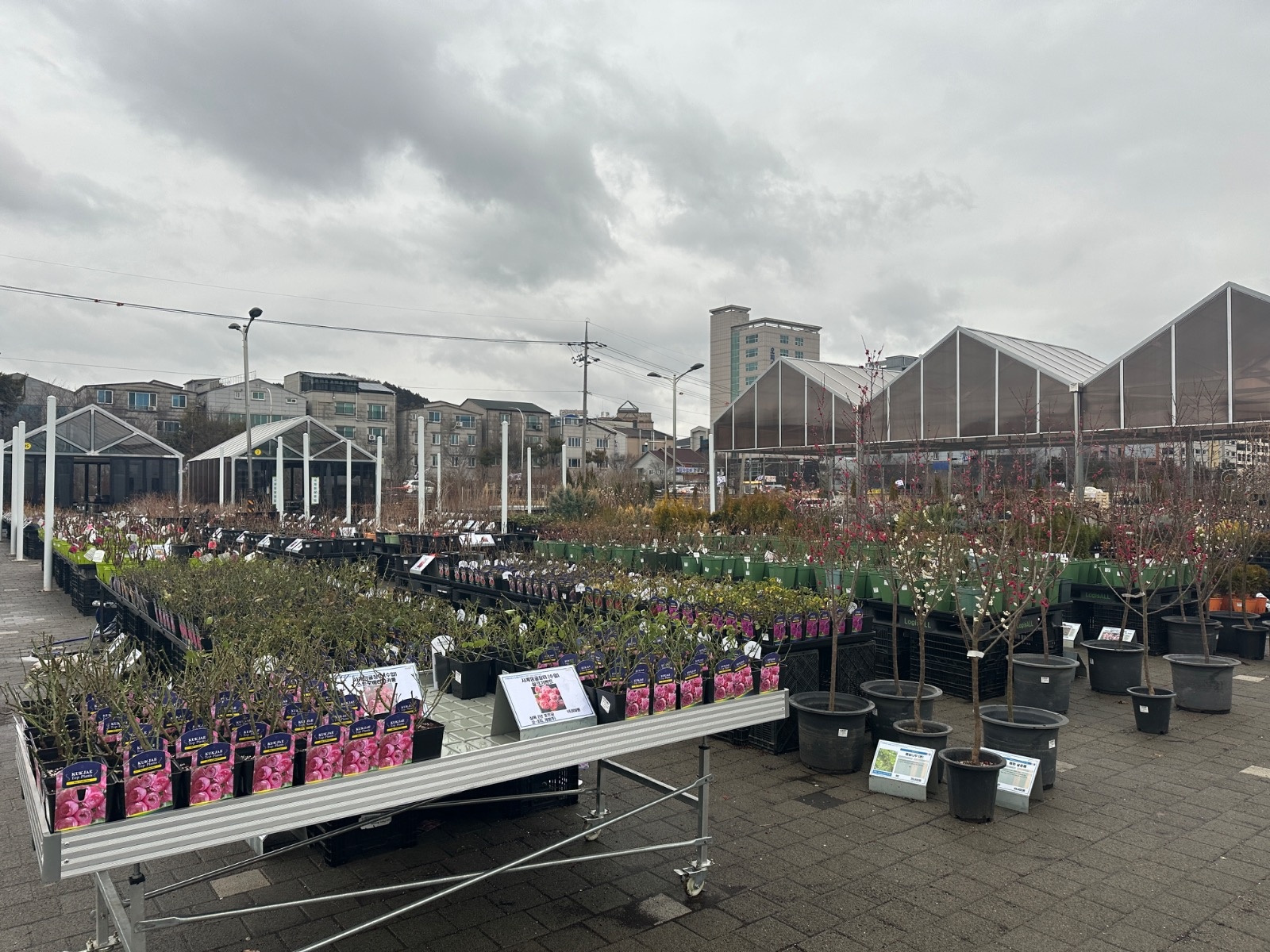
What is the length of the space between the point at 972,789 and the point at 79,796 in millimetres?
3754

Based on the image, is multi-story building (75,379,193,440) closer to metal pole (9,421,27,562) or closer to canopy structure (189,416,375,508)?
canopy structure (189,416,375,508)

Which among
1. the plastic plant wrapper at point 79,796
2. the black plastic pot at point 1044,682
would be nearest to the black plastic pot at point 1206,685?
the black plastic pot at point 1044,682

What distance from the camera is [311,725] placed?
252 centimetres

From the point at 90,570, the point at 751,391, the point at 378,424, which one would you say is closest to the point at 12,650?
the point at 90,570

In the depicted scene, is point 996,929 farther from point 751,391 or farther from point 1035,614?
point 751,391

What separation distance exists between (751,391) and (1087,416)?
7.01 m

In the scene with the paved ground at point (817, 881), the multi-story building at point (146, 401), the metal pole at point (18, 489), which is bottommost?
the paved ground at point (817, 881)

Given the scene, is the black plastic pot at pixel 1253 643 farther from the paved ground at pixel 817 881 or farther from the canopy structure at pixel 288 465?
the canopy structure at pixel 288 465

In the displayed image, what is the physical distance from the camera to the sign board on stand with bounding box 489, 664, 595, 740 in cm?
286

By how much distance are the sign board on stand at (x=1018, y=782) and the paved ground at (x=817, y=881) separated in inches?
4.2

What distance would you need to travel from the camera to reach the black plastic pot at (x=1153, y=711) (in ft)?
18.9

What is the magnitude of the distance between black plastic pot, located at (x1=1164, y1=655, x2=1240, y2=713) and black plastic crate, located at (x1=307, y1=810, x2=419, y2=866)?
5.68m

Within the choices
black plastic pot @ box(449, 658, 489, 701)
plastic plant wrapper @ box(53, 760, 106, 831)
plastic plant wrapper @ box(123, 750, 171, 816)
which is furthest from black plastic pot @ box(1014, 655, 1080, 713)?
plastic plant wrapper @ box(53, 760, 106, 831)

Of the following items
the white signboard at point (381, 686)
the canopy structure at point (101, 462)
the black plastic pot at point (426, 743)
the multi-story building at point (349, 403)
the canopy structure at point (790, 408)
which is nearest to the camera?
the black plastic pot at point (426, 743)
